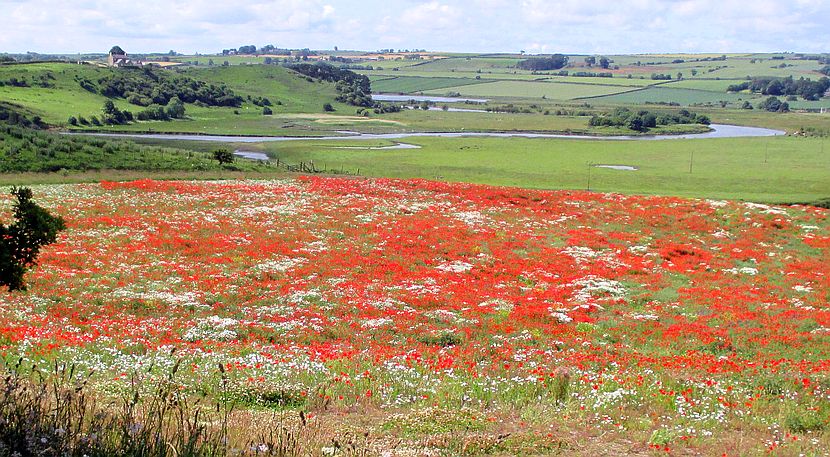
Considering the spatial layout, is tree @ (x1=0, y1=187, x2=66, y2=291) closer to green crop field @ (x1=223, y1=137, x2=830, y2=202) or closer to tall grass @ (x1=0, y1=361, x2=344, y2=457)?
tall grass @ (x1=0, y1=361, x2=344, y2=457)

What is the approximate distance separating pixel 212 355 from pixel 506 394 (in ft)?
26.5

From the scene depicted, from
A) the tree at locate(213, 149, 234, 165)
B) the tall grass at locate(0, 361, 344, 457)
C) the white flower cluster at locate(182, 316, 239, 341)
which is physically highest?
the tall grass at locate(0, 361, 344, 457)

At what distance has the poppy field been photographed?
44.5 ft

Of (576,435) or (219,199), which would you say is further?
(219,199)

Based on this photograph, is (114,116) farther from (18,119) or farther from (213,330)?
(213,330)

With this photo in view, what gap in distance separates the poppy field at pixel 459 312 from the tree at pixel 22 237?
2892 millimetres

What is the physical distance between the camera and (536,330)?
77.9 feet

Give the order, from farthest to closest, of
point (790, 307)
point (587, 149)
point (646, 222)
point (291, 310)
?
point (587, 149) → point (646, 222) → point (790, 307) → point (291, 310)

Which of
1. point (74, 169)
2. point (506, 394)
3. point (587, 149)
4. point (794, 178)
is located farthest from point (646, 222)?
point (587, 149)

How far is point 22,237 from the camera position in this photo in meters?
12.2

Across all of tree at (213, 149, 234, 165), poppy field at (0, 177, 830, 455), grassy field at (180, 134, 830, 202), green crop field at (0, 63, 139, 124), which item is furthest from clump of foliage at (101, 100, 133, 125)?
poppy field at (0, 177, 830, 455)

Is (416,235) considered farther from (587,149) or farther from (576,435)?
(587,149)

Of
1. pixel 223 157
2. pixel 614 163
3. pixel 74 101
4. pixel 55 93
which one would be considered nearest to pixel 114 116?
pixel 74 101

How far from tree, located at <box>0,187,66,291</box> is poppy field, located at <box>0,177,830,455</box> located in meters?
2.89
